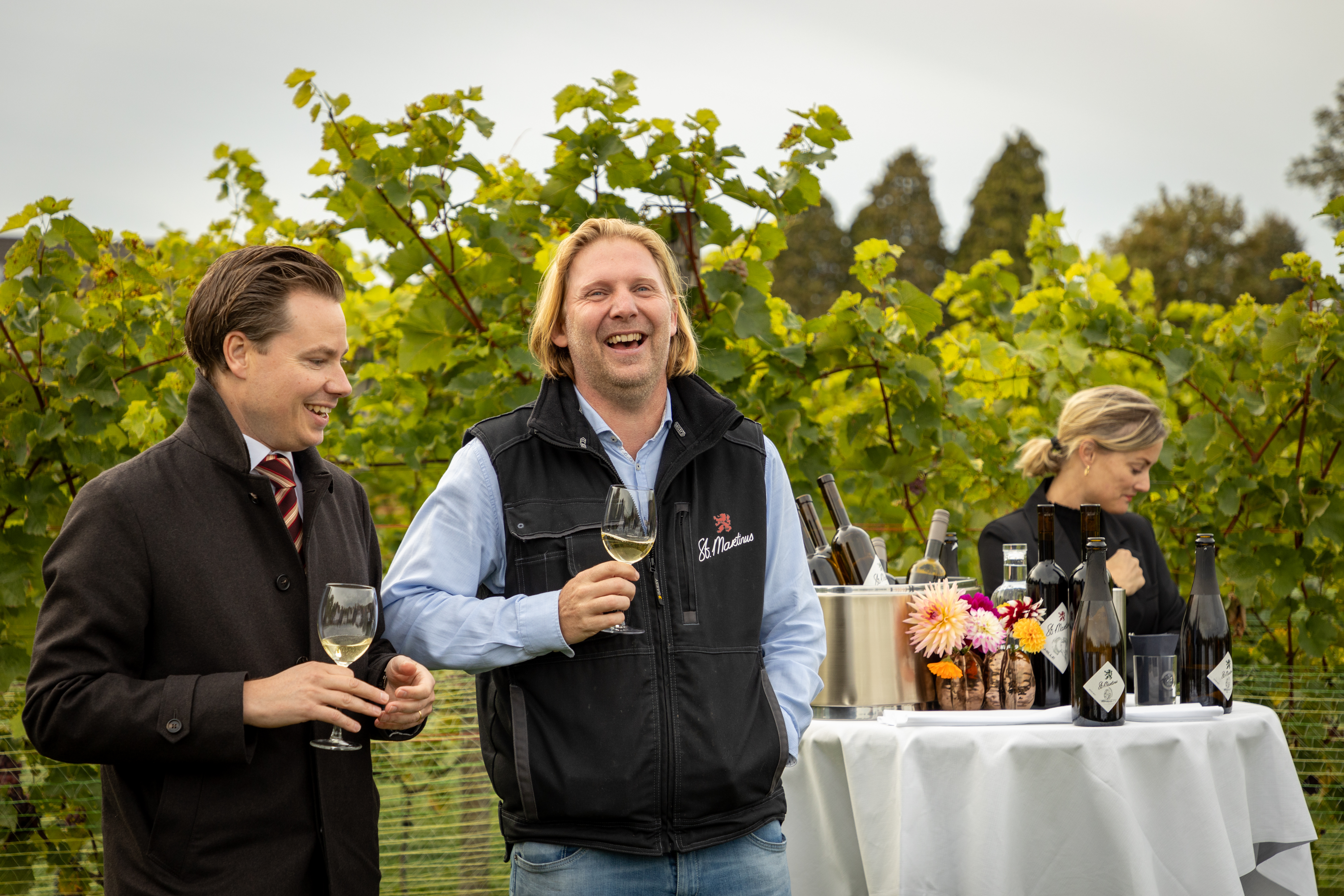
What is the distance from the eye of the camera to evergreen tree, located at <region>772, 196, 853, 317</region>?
2975cm

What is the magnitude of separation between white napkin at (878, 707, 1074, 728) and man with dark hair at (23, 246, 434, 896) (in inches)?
46.9

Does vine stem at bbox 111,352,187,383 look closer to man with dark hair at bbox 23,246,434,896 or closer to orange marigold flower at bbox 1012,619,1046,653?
man with dark hair at bbox 23,246,434,896

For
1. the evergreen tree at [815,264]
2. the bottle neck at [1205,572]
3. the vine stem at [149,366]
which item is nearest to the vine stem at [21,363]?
the vine stem at [149,366]

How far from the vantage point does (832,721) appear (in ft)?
8.64

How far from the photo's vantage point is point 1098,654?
7.99ft

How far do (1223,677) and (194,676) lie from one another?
7.55 feet

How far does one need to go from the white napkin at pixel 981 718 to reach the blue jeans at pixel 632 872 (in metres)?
0.79

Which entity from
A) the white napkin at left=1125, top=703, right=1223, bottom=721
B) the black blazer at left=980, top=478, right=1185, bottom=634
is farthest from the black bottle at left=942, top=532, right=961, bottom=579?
the white napkin at left=1125, top=703, right=1223, bottom=721

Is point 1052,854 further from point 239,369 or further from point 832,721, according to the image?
point 239,369

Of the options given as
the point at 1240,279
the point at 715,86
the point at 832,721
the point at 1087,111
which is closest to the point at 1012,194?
the point at 1240,279

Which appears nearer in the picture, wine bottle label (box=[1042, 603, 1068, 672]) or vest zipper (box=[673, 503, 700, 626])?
vest zipper (box=[673, 503, 700, 626])

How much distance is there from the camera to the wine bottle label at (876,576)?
275 cm

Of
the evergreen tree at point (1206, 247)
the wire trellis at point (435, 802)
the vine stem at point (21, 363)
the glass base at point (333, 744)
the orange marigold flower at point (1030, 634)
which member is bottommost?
the wire trellis at point (435, 802)

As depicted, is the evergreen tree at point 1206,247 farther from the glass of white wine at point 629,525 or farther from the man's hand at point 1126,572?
the glass of white wine at point 629,525
